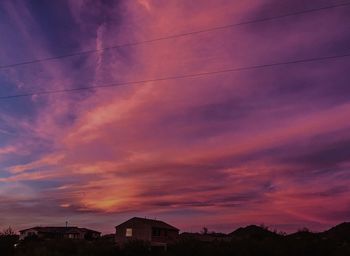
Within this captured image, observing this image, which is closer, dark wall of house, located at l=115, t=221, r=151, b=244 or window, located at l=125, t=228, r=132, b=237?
dark wall of house, located at l=115, t=221, r=151, b=244

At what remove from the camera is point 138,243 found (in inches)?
3086

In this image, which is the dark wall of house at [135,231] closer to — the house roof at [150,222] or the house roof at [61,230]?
the house roof at [150,222]

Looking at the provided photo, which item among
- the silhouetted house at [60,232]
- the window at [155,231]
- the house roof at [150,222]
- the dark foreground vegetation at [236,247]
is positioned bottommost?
the dark foreground vegetation at [236,247]

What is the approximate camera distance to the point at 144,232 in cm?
9925

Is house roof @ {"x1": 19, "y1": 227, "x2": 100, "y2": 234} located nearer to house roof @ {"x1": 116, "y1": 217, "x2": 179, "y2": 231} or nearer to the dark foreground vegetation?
house roof @ {"x1": 116, "y1": 217, "x2": 179, "y2": 231}

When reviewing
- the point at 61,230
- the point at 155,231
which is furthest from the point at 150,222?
the point at 61,230

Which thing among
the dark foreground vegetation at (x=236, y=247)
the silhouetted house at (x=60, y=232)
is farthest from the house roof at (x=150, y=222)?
the silhouetted house at (x=60, y=232)

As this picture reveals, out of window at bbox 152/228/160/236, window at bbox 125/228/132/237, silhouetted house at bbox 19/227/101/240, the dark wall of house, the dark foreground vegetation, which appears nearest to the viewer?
the dark foreground vegetation

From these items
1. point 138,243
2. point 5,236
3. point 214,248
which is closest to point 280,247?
point 214,248

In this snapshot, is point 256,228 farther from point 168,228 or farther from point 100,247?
point 100,247

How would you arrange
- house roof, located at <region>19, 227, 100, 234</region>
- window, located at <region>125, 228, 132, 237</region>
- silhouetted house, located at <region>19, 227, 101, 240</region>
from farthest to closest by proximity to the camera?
1. house roof, located at <region>19, 227, 100, 234</region>
2. silhouetted house, located at <region>19, 227, 101, 240</region>
3. window, located at <region>125, 228, 132, 237</region>

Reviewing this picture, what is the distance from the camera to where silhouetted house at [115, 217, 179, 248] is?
324ft

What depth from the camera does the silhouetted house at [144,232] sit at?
324 feet

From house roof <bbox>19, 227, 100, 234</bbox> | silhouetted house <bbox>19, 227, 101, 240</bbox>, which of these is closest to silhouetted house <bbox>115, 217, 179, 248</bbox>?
silhouetted house <bbox>19, 227, 101, 240</bbox>
